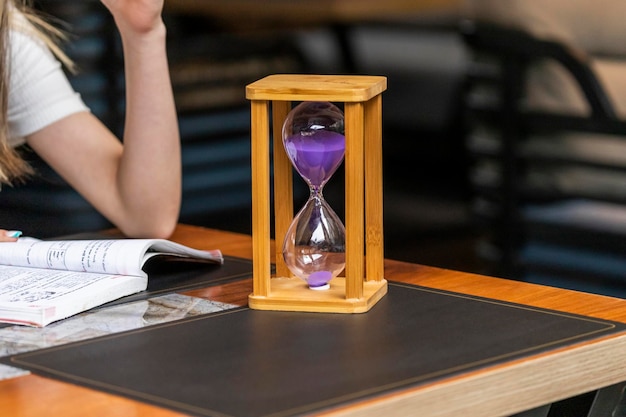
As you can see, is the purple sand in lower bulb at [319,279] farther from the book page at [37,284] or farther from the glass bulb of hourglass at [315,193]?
the book page at [37,284]

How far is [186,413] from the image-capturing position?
3.13ft

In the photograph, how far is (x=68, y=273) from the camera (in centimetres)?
142

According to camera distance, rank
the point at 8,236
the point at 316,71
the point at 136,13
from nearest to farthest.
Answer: the point at 8,236 < the point at 136,13 < the point at 316,71

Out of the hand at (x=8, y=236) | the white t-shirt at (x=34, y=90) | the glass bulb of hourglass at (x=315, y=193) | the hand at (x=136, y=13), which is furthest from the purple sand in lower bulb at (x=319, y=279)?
the white t-shirt at (x=34, y=90)

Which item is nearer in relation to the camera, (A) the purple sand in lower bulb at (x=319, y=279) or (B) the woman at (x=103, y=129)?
(A) the purple sand in lower bulb at (x=319, y=279)

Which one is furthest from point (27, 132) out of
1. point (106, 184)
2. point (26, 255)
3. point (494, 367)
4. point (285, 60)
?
point (285, 60)

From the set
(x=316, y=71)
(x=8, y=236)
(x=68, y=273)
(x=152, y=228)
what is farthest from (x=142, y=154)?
(x=316, y=71)

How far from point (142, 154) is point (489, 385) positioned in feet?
3.05

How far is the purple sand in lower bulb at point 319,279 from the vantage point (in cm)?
132

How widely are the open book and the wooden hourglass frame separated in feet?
0.56

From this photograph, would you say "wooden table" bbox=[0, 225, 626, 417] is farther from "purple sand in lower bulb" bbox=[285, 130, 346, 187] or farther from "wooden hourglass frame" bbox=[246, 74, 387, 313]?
"purple sand in lower bulb" bbox=[285, 130, 346, 187]

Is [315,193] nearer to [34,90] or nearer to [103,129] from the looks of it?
[103,129]

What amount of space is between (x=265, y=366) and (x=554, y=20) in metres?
2.54

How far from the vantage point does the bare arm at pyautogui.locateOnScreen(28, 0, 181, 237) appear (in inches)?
69.8
